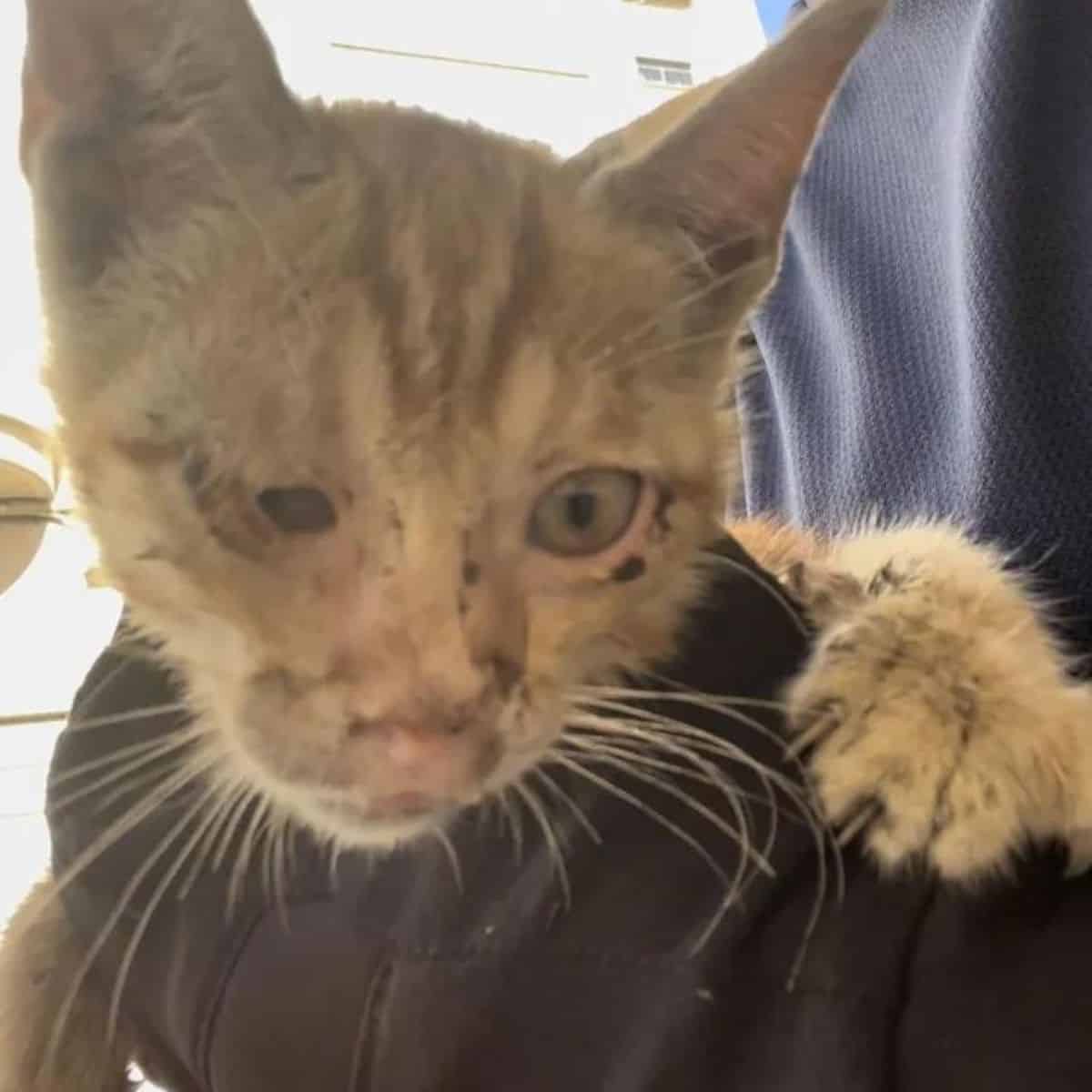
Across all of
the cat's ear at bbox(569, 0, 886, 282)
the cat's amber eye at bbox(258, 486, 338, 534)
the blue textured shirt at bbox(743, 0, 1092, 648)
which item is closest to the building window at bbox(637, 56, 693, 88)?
the blue textured shirt at bbox(743, 0, 1092, 648)

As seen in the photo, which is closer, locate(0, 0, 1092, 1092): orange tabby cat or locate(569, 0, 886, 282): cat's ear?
locate(0, 0, 1092, 1092): orange tabby cat

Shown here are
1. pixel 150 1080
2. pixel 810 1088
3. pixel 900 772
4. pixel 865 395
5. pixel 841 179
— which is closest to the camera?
pixel 810 1088

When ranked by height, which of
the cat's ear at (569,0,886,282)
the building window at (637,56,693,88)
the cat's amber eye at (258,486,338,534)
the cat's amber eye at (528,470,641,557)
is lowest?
the building window at (637,56,693,88)

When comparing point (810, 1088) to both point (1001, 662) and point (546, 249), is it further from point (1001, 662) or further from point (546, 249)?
point (546, 249)

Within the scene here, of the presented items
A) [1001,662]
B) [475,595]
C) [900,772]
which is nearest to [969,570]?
[1001,662]

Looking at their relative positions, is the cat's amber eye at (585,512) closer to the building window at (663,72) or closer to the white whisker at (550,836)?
the white whisker at (550,836)

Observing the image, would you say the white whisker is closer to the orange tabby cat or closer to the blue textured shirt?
the orange tabby cat

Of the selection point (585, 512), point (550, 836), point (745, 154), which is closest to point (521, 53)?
point (745, 154)
